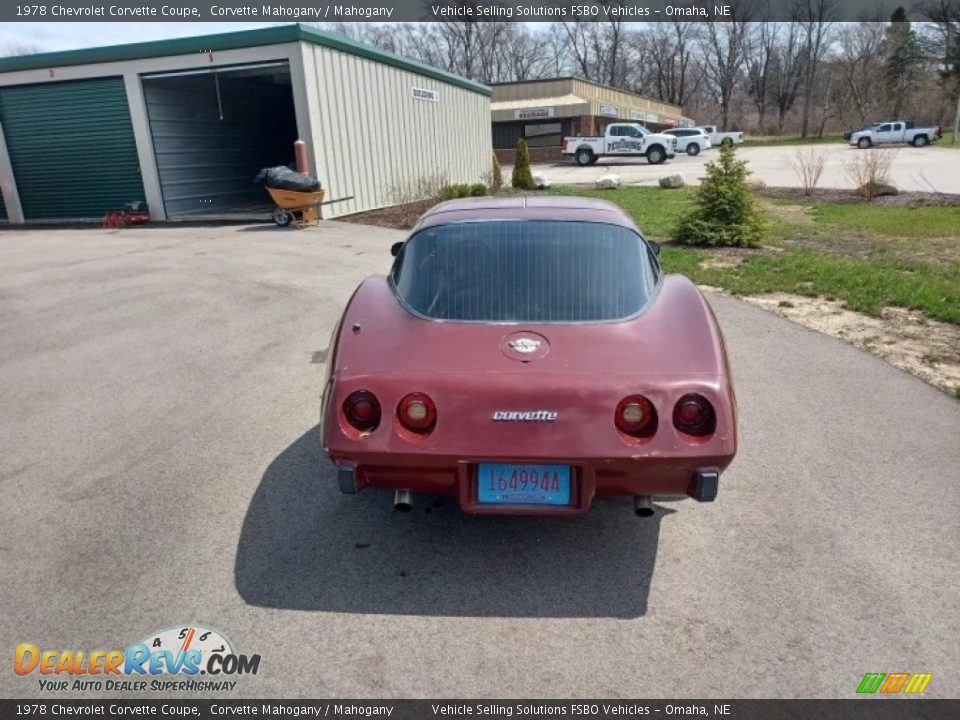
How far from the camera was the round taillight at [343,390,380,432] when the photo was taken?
2912 mm

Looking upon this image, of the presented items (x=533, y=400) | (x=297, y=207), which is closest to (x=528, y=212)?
(x=533, y=400)

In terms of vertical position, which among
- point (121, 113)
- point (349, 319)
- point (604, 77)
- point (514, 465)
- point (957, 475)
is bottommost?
point (957, 475)

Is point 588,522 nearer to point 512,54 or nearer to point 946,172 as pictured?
point 946,172

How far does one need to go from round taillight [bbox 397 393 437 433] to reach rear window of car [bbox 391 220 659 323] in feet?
1.85

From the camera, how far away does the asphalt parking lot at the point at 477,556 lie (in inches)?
101

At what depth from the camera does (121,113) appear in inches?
678

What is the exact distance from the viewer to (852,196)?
18906mm

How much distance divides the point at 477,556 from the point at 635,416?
1080 mm

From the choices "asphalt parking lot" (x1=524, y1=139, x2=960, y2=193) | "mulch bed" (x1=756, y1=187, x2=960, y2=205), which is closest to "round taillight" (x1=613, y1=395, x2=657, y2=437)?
"mulch bed" (x1=756, y1=187, x2=960, y2=205)

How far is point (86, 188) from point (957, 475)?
20541mm

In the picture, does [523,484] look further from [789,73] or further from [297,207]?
[789,73]

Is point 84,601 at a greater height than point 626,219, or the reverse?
point 626,219

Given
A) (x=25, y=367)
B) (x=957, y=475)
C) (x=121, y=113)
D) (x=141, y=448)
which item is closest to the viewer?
(x=957, y=475)

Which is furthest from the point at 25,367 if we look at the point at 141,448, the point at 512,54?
the point at 512,54
